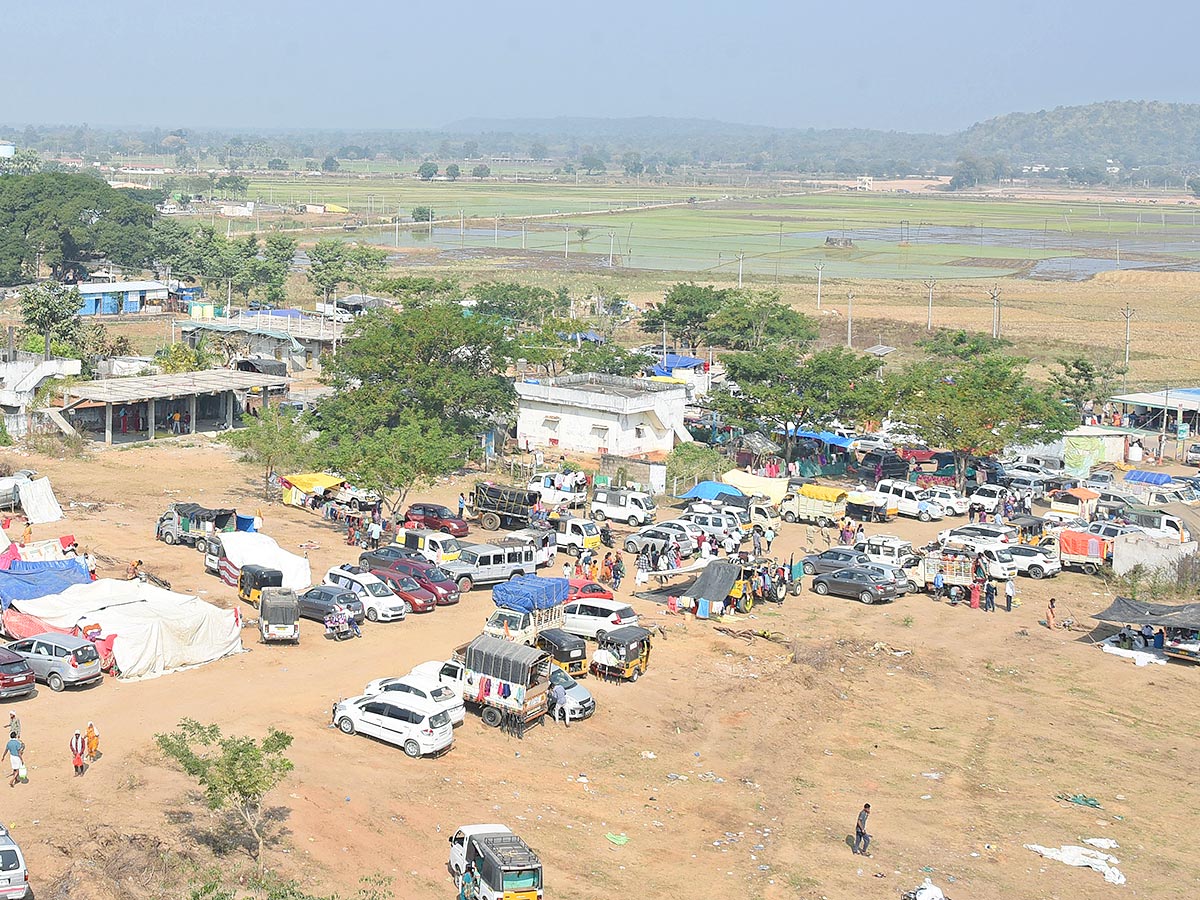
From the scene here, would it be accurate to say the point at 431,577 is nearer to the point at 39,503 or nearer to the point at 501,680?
the point at 501,680

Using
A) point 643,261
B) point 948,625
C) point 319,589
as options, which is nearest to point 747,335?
point 948,625

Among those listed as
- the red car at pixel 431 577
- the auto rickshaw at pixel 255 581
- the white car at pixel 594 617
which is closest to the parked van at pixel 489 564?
the red car at pixel 431 577

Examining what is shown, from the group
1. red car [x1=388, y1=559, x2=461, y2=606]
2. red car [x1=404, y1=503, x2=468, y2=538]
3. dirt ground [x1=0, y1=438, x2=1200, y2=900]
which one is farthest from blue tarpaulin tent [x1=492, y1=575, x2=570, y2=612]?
red car [x1=404, y1=503, x2=468, y2=538]

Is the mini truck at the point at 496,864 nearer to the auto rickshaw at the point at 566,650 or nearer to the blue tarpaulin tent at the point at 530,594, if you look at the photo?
the auto rickshaw at the point at 566,650

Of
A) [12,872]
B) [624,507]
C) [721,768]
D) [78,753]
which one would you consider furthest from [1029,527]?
[12,872]

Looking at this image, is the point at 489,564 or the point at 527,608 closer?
the point at 527,608

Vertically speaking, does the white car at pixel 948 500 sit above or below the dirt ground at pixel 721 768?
above

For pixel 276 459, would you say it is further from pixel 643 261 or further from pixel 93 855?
pixel 643 261
